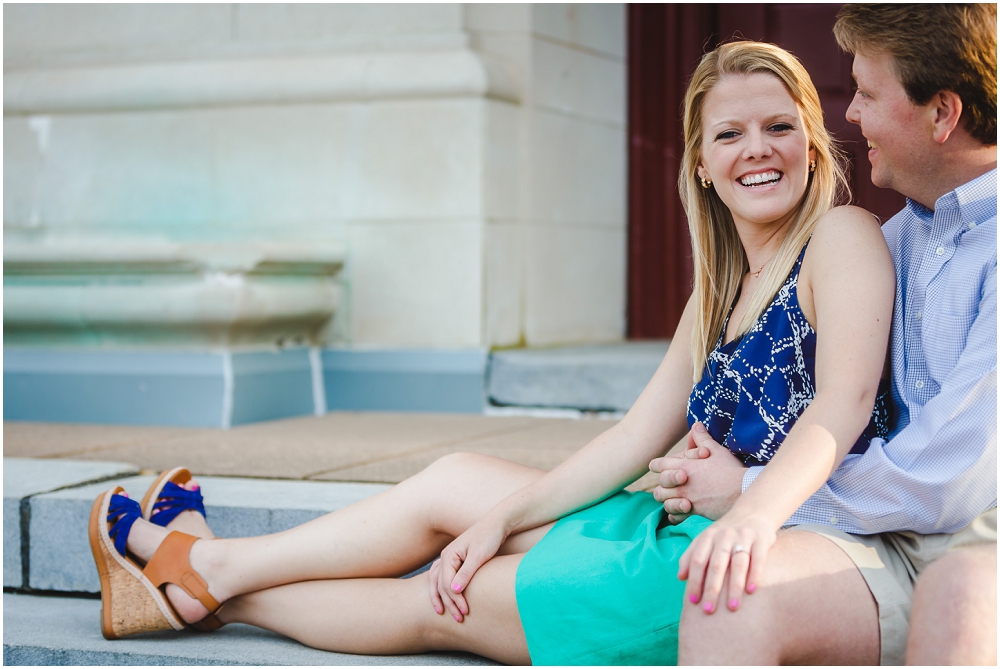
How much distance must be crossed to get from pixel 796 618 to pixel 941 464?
14.2 inches

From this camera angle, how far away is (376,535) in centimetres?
247

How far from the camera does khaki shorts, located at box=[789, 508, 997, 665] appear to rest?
1.83 m

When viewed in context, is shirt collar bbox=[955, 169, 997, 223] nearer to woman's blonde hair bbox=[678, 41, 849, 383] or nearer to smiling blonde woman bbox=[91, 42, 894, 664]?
smiling blonde woman bbox=[91, 42, 894, 664]

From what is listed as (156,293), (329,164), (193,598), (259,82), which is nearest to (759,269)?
(193,598)

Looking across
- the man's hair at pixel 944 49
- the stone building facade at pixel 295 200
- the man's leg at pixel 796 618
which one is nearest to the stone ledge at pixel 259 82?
the stone building facade at pixel 295 200

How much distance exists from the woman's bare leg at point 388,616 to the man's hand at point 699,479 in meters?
0.33

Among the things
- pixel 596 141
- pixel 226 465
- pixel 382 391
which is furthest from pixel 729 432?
pixel 596 141

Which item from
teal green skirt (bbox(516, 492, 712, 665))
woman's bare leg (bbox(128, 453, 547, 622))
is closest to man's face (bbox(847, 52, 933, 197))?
teal green skirt (bbox(516, 492, 712, 665))

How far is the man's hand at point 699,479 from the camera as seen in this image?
2.12 meters

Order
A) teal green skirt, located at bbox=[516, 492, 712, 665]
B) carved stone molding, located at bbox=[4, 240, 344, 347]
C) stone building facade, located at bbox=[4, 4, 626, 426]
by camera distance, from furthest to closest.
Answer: stone building facade, located at bbox=[4, 4, 626, 426] → carved stone molding, located at bbox=[4, 240, 344, 347] → teal green skirt, located at bbox=[516, 492, 712, 665]

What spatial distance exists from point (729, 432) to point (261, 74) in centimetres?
362

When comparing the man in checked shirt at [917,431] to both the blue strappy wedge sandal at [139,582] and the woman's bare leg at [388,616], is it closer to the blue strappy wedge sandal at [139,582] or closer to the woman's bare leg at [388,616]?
the woman's bare leg at [388,616]

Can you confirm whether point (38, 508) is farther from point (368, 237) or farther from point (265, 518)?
point (368, 237)

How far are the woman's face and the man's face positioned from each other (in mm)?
197
